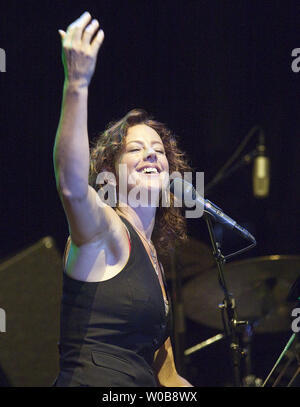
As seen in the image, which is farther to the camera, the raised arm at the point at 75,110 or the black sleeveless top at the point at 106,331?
the black sleeveless top at the point at 106,331

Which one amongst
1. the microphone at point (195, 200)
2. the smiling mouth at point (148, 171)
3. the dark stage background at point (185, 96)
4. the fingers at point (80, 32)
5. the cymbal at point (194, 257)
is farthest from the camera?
the cymbal at point (194, 257)

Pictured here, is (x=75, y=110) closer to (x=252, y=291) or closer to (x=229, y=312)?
(x=229, y=312)

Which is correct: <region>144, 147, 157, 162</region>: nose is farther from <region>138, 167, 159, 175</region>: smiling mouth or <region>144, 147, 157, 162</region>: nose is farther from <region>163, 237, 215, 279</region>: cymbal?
<region>163, 237, 215, 279</region>: cymbal

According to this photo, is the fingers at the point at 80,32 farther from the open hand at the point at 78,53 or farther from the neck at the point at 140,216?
the neck at the point at 140,216

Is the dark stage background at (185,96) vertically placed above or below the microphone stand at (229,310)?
above

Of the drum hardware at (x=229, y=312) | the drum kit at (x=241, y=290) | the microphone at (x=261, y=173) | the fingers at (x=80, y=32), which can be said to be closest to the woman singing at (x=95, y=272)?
the fingers at (x=80, y=32)

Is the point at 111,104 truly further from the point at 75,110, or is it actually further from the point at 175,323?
the point at 75,110

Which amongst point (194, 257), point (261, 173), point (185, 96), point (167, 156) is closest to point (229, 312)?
point (167, 156)

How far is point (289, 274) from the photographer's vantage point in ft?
10.9

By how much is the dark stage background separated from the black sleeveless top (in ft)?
5.40

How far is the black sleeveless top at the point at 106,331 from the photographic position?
5.49 ft

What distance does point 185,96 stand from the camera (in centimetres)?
428

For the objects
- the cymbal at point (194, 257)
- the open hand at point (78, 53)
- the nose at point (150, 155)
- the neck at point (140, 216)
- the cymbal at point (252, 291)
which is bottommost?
the cymbal at point (252, 291)

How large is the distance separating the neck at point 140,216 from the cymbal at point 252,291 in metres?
1.02
